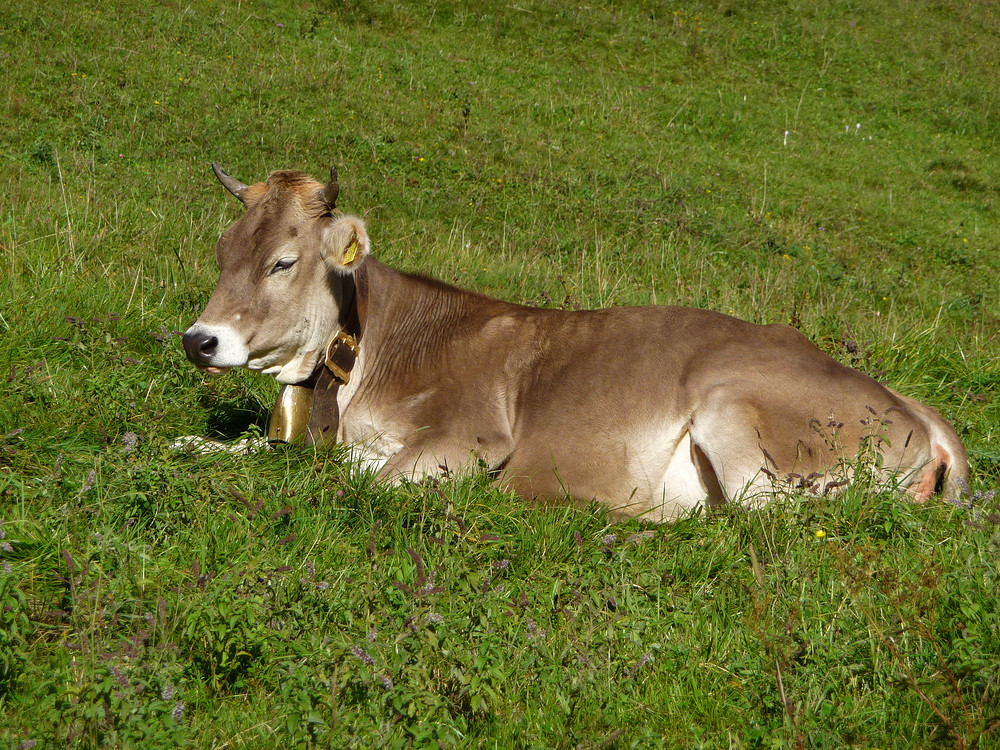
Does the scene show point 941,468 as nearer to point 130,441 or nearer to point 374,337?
point 374,337

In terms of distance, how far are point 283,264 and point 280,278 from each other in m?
0.08

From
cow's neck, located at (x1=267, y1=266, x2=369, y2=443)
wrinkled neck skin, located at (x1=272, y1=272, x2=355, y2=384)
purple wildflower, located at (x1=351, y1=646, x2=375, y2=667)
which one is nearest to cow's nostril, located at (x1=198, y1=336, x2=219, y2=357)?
wrinkled neck skin, located at (x1=272, y1=272, x2=355, y2=384)

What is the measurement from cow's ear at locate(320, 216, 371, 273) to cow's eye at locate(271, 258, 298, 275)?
184mm

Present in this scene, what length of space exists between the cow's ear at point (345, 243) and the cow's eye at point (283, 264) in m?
0.18

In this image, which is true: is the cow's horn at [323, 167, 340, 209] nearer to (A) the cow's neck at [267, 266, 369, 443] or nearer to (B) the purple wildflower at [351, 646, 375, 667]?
(A) the cow's neck at [267, 266, 369, 443]

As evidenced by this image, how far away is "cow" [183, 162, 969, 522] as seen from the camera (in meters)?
4.36

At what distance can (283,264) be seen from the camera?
4699mm

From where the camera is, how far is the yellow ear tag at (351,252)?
4.72m

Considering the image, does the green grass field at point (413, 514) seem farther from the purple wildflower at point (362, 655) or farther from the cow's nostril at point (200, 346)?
the cow's nostril at point (200, 346)

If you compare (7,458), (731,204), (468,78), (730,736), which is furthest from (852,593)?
(468,78)

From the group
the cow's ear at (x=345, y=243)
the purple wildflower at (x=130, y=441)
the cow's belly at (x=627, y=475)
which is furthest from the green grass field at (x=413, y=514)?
the cow's ear at (x=345, y=243)

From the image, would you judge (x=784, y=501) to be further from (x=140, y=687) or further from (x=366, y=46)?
(x=366, y=46)

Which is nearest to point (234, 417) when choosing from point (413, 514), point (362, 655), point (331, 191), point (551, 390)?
point (331, 191)

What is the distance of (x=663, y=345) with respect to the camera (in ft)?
15.4
